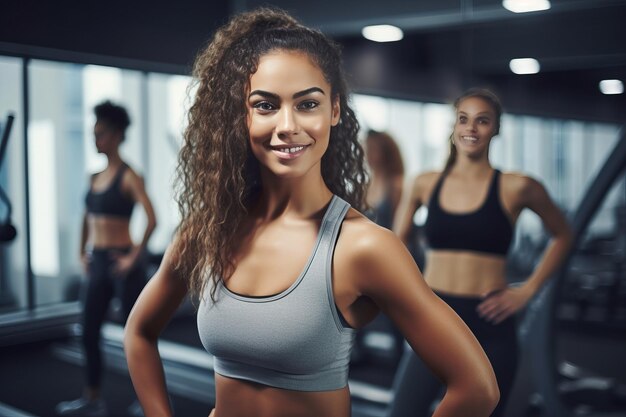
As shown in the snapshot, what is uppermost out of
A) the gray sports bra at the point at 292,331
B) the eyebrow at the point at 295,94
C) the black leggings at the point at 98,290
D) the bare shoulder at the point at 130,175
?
the eyebrow at the point at 295,94

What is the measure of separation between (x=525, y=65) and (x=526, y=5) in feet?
0.80

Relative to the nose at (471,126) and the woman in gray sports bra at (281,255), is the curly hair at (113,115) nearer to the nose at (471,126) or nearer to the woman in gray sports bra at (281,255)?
the woman in gray sports bra at (281,255)

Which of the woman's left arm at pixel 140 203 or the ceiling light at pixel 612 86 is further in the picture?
the woman's left arm at pixel 140 203

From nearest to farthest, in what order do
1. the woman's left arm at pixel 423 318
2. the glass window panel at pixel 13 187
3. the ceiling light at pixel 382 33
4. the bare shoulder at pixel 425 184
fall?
the woman's left arm at pixel 423 318
the bare shoulder at pixel 425 184
the glass window panel at pixel 13 187
the ceiling light at pixel 382 33

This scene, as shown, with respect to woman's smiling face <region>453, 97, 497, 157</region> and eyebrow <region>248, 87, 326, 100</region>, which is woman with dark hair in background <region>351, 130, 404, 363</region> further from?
eyebrow <region>248, 87, 326, 100</region>

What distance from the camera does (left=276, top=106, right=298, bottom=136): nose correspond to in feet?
4.02

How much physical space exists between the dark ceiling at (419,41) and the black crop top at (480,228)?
26cm

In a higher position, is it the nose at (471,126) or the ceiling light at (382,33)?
the ceiling light at (382,33)

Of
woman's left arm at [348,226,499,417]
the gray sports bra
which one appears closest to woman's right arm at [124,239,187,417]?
the gray sports bra

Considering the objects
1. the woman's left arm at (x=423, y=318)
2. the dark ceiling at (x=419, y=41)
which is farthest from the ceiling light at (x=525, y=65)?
the woman's left arm at (x=423, y=318)

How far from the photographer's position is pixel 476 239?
1.70 meters

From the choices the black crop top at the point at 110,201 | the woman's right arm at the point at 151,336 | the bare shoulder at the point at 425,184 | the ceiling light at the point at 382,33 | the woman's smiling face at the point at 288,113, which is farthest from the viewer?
the black crop top at the point at 110,201

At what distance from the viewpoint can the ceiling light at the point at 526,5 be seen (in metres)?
2.12

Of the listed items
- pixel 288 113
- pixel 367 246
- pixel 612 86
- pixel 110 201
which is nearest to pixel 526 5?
pixel 612 86
